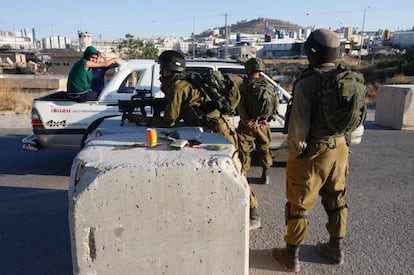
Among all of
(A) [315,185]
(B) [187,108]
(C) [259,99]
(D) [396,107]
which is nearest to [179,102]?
(B) [187,108]

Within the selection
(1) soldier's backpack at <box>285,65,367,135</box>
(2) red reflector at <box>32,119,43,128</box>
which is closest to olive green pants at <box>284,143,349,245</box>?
(1) soldier's backpack at <box>285,65,367,135</box>

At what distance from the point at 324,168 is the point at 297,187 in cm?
26

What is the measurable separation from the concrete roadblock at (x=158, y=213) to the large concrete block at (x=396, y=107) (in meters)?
8.13

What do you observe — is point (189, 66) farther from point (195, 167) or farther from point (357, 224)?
point (195, 167)

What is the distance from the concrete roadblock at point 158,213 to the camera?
2.29m

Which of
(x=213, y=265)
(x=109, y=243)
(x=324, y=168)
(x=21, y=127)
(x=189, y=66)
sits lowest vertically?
(x=21, y=127)

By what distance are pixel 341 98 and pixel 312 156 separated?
0.51 metres

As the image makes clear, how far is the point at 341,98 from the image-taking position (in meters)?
2.78

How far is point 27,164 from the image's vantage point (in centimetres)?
637

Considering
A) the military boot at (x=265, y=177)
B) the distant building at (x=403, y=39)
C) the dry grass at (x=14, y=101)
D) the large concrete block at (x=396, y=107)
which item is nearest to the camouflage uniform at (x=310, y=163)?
the military boot at (x=265, y=177)

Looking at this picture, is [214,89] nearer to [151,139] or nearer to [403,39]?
[151,139]

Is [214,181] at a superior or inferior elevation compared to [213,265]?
superior

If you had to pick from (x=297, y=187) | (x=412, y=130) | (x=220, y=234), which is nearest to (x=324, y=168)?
(x=297, y=187)

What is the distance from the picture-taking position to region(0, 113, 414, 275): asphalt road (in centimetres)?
332
